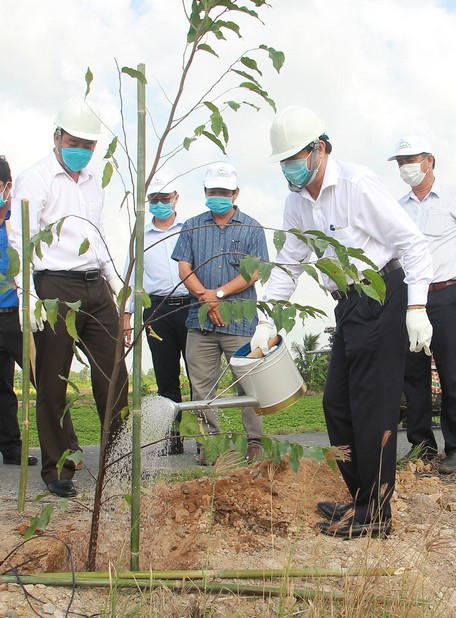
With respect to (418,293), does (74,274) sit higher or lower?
higher

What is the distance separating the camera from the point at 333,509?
4.09 metres

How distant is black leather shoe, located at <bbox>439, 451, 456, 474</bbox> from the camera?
5250 millimetres

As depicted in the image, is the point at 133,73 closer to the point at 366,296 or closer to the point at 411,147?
the point at 366,296

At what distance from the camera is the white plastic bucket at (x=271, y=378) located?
4.03 meters

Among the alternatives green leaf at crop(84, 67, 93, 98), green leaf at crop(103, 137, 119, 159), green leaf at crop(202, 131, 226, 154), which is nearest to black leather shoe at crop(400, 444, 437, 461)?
green leaf at crop(202, 131, 226, 154)

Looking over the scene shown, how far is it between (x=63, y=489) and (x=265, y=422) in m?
4.28

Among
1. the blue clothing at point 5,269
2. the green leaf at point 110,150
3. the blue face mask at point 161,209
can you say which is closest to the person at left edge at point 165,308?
the blue face mask at point 161,209

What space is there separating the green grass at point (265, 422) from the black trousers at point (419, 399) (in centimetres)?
178

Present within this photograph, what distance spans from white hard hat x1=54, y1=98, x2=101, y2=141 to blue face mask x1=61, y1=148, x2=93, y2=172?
0.33ft

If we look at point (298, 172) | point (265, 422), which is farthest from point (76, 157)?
point (265, 422)

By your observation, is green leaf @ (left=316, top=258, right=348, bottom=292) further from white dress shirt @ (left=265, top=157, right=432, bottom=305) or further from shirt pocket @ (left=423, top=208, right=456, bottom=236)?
shirt pocket @ (left=423, top=208, right=456, bottom=236)

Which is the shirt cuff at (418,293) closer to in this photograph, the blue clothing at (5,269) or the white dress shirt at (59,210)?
the white dress shirt at (59,210)

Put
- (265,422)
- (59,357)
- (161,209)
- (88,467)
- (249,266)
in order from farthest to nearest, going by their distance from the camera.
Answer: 1. (265,422)
2. (161,209)
3. (88,467)
4. (59,357)
5. (249,266)

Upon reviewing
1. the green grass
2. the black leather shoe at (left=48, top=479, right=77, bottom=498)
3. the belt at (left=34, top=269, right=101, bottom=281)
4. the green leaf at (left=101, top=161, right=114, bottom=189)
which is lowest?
the black leather shoe at (left=48, top=479, right=77, bottom=498)
